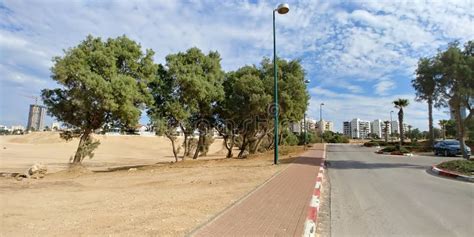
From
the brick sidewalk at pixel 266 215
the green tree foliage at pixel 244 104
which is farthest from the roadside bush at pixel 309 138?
the brick sidewalk at pixel 266 215

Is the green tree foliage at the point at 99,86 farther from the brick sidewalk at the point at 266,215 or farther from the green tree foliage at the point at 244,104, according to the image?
the brick sidewalk at the point at 266,215

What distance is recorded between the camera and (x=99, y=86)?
16.3 metres

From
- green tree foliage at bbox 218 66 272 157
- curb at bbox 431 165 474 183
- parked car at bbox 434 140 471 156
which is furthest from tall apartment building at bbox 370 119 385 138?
curb at bbox 431 165 474 183

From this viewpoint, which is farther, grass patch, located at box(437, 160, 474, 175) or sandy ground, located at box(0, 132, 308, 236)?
grass patch, located at box(437, 160, 474, 175)

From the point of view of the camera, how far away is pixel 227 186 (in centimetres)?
1066

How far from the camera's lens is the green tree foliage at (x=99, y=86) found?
54.6 ft

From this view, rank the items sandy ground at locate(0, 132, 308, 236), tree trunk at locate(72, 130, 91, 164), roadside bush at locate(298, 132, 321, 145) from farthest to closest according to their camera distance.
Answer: roadside bush at locate(298, 132, 321, 145) → tree trunk at locate(72, 130, 91, 164) → sandy ground at locate(0, 132, 308, 236)

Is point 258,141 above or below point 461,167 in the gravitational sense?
above

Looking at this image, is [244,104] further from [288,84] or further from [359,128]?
[359,128]

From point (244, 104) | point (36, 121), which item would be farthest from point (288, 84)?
point (36, 121)

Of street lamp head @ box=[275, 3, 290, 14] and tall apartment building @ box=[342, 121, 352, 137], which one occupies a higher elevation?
tall apartment building @ box=[342, 121, 352, 137]

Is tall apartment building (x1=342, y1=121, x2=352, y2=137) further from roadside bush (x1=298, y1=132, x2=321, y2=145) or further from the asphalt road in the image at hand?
the asphalt road

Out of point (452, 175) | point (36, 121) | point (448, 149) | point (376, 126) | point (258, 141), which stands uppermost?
point (376, 126)

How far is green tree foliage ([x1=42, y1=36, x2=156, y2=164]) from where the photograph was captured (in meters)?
16.6
